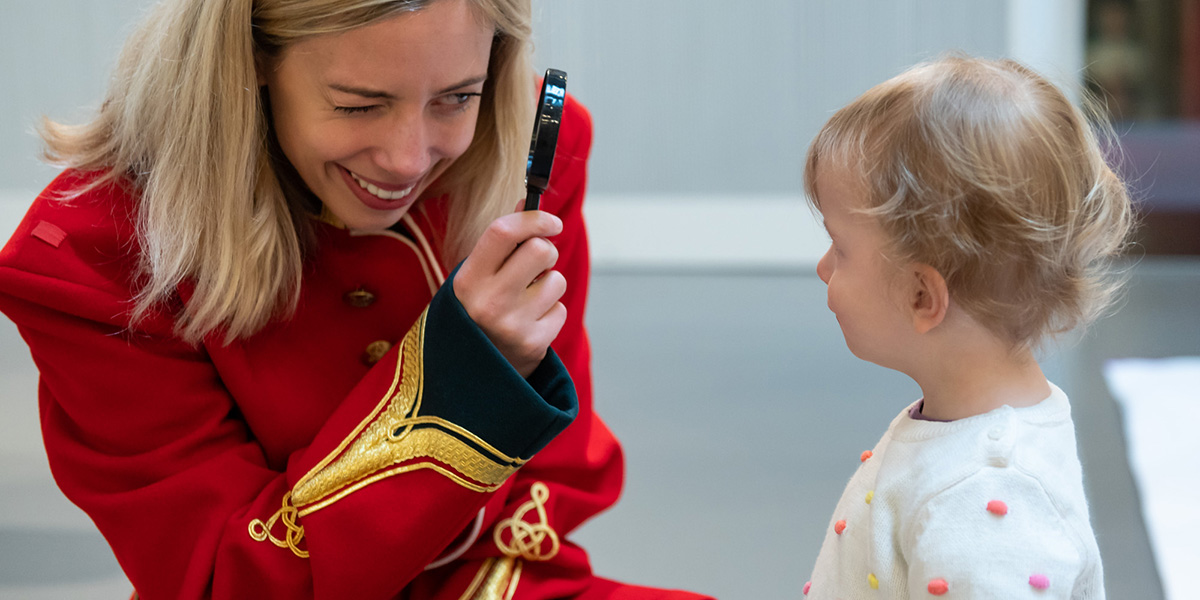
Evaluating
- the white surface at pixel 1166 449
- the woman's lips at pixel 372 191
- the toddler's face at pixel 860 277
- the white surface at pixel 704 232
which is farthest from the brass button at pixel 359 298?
the white surface at pixel 704 232

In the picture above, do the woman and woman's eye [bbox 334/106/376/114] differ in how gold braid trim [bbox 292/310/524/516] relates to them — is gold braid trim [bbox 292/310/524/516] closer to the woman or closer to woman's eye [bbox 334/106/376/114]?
the woman

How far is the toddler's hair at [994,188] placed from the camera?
1.02m

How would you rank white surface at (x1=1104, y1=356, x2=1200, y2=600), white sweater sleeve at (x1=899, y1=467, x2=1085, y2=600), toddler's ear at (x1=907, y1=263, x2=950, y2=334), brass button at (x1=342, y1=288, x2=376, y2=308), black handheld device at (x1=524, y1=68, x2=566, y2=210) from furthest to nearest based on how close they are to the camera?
white surface at (x1=1104, y1=356, x2=1200, y2=600), brass button at (x1=342, y1=288, x2=376, y2=308), black handheld device at (x1=524, y1=68, x2=566, y2=210), toddler's ear at (x1=907, y1=263, x2=950, y2=334), white sweater sleeve at (x1=899, y1=467, x2=1085, y2=600)

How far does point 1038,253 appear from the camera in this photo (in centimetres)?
103

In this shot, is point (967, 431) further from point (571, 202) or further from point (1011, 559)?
point (571, 202)

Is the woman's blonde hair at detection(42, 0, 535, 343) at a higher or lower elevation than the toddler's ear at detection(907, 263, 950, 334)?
higher

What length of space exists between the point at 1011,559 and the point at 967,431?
131 mm

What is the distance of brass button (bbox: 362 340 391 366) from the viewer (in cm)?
140

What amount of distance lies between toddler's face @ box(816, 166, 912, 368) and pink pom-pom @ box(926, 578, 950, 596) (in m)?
0.23

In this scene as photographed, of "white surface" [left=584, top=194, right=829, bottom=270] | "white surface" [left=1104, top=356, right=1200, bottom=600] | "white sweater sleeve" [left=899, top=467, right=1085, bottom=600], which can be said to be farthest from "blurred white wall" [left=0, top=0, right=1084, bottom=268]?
"white sweater sleeve" [left=899, top=467, right=1085, bottom=600]

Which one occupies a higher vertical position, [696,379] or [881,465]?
[881,465]

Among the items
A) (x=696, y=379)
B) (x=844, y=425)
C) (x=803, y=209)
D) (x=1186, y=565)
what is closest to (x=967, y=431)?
(x=1186, y=565)

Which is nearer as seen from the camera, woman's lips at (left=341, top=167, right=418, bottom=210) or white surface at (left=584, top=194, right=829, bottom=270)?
woman's lips at (left=341, top=167, right=418, bottom=210)

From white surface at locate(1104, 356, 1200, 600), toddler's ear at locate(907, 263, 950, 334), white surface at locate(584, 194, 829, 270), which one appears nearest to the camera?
toddler's ear at locate(907, 263, 950, 334)
